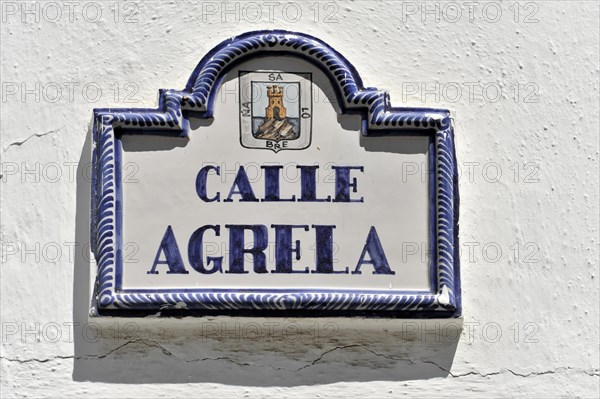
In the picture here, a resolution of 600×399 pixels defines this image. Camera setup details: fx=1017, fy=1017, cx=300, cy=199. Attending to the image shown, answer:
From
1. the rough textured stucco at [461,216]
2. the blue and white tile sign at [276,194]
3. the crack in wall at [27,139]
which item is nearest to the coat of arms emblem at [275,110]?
the blue and white tile sign at [276,194]

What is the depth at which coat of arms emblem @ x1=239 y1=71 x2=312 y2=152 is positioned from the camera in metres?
3.74

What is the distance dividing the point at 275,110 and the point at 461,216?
0.80 metres

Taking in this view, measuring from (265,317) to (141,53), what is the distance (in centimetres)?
110

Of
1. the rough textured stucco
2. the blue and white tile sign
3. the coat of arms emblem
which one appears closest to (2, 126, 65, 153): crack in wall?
the rough textured stucco

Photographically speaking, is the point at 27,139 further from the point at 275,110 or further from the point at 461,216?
the point at 461,216

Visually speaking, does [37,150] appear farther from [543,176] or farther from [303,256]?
[543,176]

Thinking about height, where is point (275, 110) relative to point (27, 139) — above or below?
above

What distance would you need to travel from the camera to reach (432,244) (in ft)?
A: 12.2

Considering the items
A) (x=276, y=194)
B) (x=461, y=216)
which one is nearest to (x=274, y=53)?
(x=276, y=194)

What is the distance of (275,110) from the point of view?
12.3 ft

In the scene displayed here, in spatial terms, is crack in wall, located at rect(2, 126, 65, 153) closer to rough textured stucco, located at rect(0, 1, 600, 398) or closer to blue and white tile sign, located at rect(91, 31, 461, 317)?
rough textured stucco, located at rect(0, 1, 600, 398)

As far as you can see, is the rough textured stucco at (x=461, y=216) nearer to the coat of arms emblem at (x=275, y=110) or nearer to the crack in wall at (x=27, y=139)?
the crack in wall at (x=27, y=139)

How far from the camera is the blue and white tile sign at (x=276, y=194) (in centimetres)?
364

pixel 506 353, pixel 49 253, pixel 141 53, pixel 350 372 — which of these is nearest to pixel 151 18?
pixel 141 53
